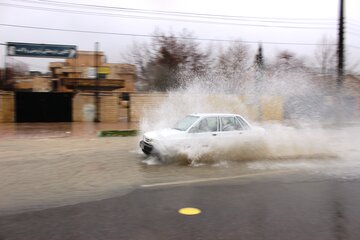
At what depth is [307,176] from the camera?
827cm

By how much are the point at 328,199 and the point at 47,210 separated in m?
4.78

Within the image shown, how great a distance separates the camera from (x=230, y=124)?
10.4 metres

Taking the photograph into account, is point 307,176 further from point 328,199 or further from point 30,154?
point 30,154

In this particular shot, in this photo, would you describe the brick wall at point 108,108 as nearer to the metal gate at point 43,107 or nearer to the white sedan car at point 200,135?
the metal gate at point 43,107

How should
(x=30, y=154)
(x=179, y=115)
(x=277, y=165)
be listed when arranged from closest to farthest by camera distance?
1. (x=277, y=165)
2. (x=30, y=154)
3. (x=179, y=115)

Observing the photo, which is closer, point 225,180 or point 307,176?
point 225,180

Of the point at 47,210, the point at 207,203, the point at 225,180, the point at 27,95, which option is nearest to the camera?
the point at 47,210

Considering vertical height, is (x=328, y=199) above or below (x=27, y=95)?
below

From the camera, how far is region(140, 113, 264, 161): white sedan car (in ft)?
31.4

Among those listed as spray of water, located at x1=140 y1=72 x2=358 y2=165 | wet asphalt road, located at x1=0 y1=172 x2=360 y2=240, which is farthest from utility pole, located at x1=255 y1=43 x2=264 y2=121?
wet asphalt road, located at x1=0 y1=172 x2=360 y2=240

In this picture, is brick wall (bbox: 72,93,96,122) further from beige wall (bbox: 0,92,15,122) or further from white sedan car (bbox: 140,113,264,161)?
white sedan car (bbox: 140,113,264,161)

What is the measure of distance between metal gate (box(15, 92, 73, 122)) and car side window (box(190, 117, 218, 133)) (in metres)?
18.0

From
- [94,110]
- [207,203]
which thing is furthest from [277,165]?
→ [94,110]

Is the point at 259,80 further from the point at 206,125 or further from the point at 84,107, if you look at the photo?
the point at 84,107
